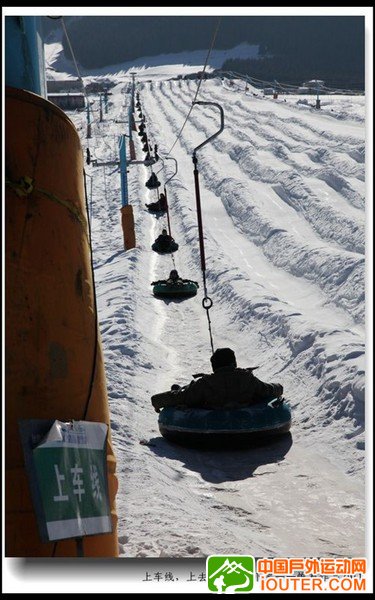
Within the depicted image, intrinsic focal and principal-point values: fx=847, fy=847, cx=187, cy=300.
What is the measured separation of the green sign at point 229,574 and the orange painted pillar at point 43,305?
2.21 ft

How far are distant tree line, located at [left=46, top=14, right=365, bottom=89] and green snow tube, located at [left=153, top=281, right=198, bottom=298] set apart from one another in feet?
278

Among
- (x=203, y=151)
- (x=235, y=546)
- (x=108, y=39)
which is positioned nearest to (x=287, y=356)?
(x=235, y=546)

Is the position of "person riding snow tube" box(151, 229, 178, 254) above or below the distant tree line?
below

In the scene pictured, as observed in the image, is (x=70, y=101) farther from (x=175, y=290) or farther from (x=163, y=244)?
(x=175, y=290)

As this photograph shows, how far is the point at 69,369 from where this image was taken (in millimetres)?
4199

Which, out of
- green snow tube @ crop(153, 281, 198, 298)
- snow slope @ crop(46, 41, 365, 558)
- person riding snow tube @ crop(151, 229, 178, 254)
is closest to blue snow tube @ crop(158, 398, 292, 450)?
snow slope @ crop(46, 41, 365, 558)

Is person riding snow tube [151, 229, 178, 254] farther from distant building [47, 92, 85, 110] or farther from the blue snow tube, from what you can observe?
distant building [47, 92, 85, 110]

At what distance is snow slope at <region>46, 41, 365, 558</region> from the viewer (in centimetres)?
646

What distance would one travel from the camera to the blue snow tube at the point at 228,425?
8.45 meters

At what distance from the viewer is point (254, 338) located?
13.2m

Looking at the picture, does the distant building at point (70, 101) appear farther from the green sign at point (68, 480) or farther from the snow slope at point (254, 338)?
the green sign at point (68, 480)

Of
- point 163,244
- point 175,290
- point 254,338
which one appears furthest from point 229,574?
point 163,244

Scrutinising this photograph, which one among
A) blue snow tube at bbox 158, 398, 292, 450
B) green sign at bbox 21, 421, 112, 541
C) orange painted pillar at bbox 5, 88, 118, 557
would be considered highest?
orange painted pillar at bbox 5, 88, 118, 557

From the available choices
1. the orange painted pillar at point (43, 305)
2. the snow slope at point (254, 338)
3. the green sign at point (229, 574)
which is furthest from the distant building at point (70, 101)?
the green sign at point (229, 574)
